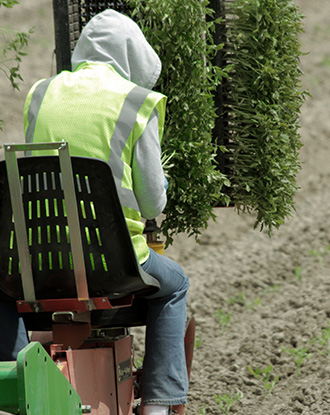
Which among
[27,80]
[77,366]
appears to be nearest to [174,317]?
[77,366]

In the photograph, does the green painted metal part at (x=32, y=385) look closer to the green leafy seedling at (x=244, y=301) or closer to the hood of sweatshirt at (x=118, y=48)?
the hood of sweatshirt at (x=118, y=48)

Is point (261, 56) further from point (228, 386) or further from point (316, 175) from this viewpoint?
point (316, 175)

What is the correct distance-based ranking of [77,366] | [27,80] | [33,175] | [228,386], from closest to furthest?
1. [33,175]
2. [77,366]
3. [228,386]
4. [27,80]

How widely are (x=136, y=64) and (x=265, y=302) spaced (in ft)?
12.8

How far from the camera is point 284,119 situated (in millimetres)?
3668

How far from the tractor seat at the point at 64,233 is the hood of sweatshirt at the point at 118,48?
0.55m

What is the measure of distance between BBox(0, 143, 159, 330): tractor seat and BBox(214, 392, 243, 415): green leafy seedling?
159 cm

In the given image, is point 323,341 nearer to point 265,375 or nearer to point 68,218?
point 265,375

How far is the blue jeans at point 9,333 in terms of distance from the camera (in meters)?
2.75

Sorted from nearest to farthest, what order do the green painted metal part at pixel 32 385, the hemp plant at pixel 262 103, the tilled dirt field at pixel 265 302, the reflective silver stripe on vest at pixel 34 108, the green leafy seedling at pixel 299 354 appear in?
the green painted metal part at pixel 32 385
the reflective silver stripe on vest at pixel 34 108
the hemp plant at pixel 262 103
the tilled dirt field at pixel 265 302
the green leafy seedling at pixel 299 354

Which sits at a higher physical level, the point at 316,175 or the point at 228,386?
the point at 228,386

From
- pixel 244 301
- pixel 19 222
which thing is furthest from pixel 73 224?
pixel 244 301

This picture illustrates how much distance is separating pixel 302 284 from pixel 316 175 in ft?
15.2

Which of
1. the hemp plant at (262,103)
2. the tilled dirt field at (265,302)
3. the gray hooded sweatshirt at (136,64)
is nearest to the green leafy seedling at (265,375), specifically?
the tilled dirt field at (265,302)
